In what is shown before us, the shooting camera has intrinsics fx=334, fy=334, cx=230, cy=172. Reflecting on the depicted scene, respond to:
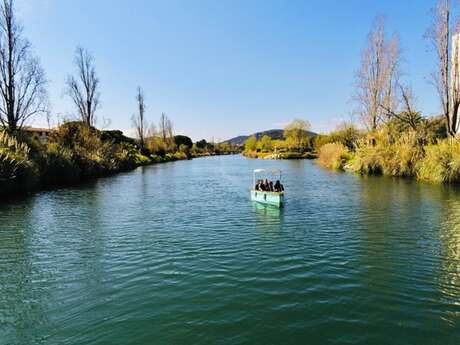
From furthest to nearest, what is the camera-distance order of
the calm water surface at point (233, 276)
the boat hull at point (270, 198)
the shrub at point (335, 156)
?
1. the shrub at point (335, 156)
2. the boat hull at point (270, 198)
3. the calm water surface at point (233, 276)

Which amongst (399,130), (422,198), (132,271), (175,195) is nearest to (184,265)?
(132,271)

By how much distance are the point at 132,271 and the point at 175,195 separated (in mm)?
15791

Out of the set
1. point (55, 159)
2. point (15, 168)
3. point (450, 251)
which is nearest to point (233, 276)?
point (450, 251)

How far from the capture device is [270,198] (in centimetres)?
1923

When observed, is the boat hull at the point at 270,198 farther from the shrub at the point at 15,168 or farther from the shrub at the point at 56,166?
the shrub at the point at 56,166

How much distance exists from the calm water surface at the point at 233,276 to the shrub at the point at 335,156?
3026 centimetres

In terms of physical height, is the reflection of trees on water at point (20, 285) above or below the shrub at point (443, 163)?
below

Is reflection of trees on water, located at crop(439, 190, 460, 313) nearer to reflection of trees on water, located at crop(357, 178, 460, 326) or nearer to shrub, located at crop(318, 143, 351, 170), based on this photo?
reflection of trees on water, located at crop(357, 178, 460, 326)

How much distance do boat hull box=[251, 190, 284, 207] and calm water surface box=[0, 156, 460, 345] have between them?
82cm

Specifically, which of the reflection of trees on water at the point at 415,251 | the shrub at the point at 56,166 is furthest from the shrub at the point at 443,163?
the shrub at the point at 56,166

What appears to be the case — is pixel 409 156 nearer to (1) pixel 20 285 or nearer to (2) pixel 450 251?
(2) pixel 450 251

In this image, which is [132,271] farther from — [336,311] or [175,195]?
[175,195]

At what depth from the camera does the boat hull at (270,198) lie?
1880 centimetres

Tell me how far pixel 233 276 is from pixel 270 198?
10325 millimetres
